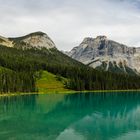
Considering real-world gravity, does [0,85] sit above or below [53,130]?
above

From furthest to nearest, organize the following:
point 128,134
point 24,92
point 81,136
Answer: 1. point 24,92
2. point 128,134
3. point 81,136

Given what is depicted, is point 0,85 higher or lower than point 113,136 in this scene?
higher

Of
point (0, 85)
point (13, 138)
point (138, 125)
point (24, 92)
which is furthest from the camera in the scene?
point (24, 92)

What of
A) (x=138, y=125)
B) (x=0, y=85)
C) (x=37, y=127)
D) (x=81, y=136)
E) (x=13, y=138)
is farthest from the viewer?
(x=0, y=85)

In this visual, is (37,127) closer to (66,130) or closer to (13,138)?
(66,130)

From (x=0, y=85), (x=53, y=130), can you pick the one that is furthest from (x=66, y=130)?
(x=0, y=85)

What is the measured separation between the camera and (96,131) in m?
64.1

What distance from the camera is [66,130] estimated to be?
64188mm

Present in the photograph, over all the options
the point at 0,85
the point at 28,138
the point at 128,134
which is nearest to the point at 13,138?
the point at 28,138

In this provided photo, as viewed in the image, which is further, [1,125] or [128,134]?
[1,125]

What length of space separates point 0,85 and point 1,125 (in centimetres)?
11242

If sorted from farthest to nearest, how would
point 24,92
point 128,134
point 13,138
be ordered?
point 24,92
point 128,134
point 13,138

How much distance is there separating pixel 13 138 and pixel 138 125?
33.6m

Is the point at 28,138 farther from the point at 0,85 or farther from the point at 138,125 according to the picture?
the point at 0,85
